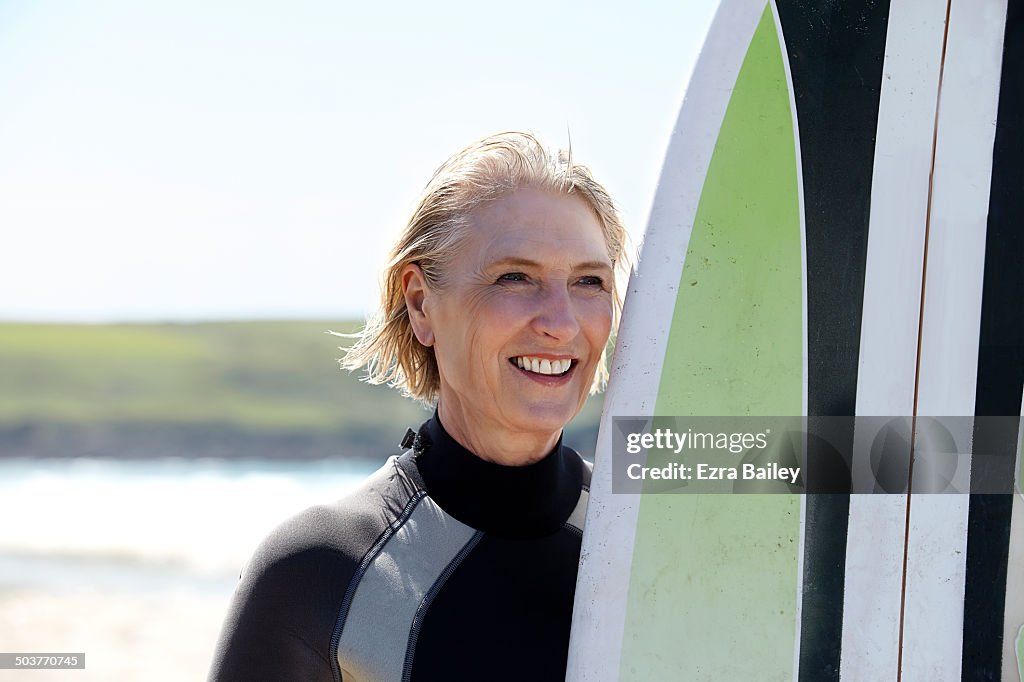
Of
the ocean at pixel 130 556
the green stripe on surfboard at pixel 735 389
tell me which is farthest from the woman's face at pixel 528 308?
the ocean at pixel 130 556

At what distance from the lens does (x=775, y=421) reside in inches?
57.3

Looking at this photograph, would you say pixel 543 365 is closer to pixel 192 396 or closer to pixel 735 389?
pixel 735 389

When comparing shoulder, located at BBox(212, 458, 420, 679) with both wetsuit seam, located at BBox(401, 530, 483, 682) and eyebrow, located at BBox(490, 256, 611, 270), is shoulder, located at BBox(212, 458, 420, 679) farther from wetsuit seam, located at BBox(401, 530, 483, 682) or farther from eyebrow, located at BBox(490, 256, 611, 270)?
eyebrow, located at BBox(490, 256, 611, 270)

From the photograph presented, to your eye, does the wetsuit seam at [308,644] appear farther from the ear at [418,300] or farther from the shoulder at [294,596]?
the ear at [418,300]

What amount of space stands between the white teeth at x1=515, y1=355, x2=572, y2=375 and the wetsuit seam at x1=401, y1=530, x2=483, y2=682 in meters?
0.27

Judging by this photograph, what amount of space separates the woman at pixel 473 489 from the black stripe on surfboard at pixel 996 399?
1.76ft

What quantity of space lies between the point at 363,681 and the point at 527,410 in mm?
445

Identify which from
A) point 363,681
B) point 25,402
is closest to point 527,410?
point 363,681

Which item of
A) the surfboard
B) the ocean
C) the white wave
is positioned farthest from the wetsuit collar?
the white wave

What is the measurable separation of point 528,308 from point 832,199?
1.50 feet

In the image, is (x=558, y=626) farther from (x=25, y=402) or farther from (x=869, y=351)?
(x=25, y=402)

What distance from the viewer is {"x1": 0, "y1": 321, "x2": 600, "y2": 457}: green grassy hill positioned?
92.5ft

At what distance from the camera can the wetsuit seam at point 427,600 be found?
142 centimetres

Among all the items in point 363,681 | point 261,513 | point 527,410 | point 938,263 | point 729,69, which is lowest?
point 363,681
